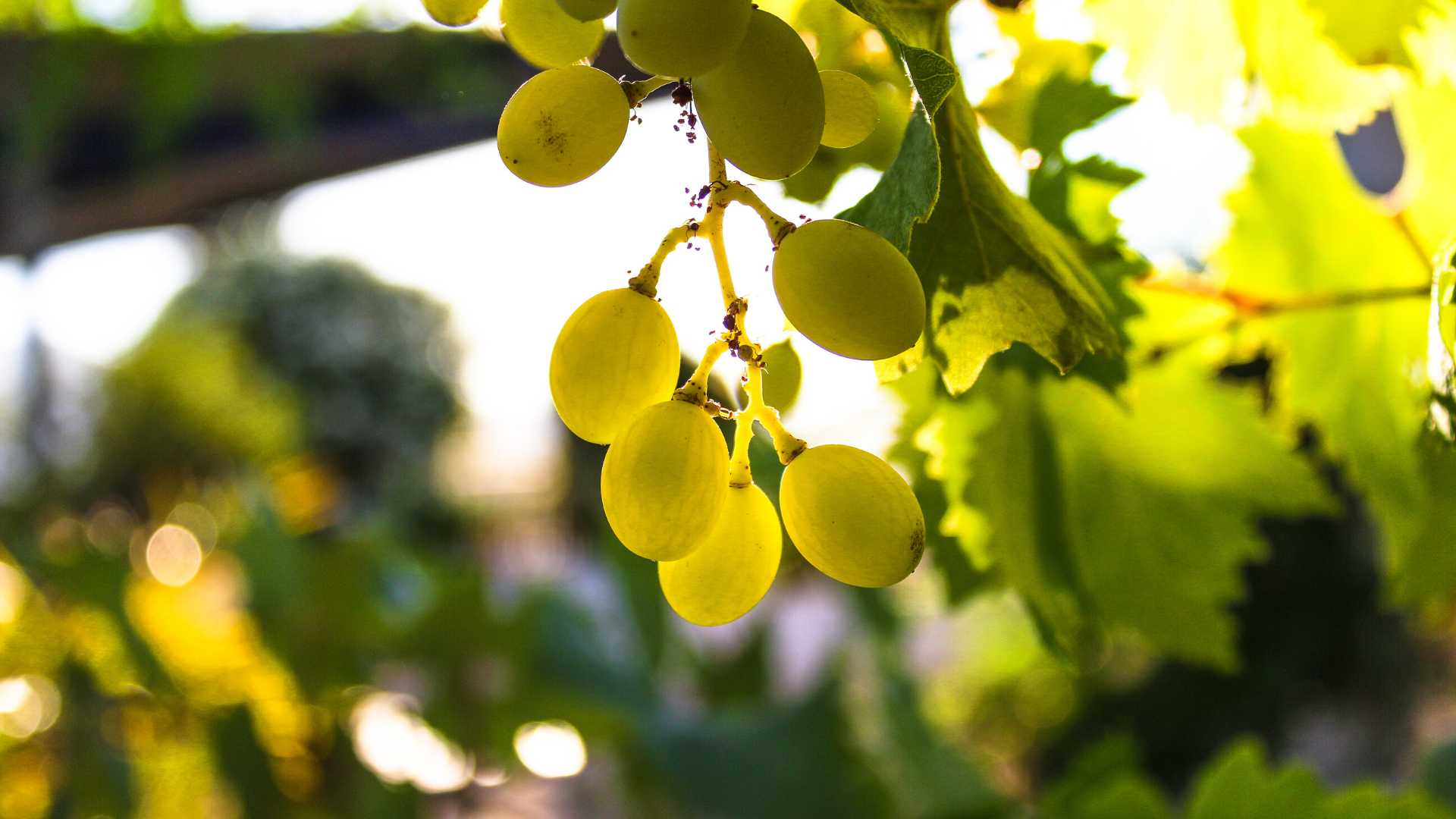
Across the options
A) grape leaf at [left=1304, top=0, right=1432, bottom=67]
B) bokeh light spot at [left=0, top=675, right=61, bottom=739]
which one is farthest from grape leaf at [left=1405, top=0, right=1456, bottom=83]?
bokeh light spot at [left=0, top=675, right=61, bottom=739]

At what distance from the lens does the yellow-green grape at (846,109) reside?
0.14 m

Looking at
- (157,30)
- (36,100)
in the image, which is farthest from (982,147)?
(36,100)

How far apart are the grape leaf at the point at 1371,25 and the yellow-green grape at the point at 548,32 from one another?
6.6 inches

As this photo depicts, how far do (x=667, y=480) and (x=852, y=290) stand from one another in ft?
0.09

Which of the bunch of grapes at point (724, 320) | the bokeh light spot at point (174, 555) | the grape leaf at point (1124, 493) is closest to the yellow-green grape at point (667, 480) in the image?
the bunch of grapes at point (724, 320)

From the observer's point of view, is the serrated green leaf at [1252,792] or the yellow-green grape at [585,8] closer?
the yellow-green grape at [585,8]

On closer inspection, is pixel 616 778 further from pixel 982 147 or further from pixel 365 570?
pixel 982 147

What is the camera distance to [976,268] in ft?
0.47

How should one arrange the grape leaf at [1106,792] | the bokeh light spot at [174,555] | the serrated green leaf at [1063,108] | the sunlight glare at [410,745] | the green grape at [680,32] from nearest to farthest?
the green grape at [680,32] < the serrated green leaf at [1063,108] < the grape leaf at [1106,792] < the sunlight glare at [410,745] < the bokeh light spot at [174,555]

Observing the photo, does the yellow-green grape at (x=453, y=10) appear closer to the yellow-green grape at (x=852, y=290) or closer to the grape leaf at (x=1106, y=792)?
the yellow-green grape at (x=852, y=290)

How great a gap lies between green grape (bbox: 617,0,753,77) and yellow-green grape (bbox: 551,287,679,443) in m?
0.03

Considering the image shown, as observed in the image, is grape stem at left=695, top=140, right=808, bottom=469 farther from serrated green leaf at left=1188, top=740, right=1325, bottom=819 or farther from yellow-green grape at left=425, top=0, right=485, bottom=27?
serrated green leaf at left=1188, top=740, right=1325, bottom=819

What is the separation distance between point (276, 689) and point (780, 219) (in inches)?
27.0

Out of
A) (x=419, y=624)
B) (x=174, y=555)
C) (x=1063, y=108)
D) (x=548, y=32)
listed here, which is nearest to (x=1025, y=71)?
(x=1063, y=108)
